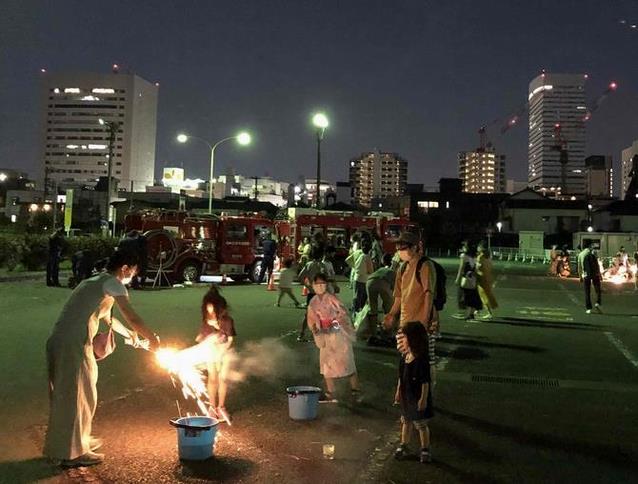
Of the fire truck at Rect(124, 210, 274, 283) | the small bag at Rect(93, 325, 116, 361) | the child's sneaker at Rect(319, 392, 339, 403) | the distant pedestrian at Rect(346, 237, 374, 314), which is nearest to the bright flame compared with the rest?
the small bag at Rect(93, 325, 116, 361)

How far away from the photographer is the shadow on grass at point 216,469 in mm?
5219

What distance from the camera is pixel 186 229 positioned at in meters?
25.5

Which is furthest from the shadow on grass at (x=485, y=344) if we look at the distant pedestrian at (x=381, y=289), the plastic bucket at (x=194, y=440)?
the plastic bucket at (x=194, y=440)

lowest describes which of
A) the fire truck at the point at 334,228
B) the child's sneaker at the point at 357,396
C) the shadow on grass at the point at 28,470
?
the shadow on grass at the point at 28,470

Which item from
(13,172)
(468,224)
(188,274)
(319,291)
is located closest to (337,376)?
(319,291)

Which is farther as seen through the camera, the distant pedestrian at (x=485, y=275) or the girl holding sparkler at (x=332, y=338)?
the distant pedestrian at (x=485, y=275)

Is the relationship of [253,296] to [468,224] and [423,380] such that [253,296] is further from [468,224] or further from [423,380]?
[468,224]

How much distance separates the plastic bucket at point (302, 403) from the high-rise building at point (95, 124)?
6612 inches

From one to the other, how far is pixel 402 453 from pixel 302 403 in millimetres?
1439

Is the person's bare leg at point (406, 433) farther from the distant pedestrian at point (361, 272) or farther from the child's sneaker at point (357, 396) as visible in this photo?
the distant pedestrian at point (361, 272)

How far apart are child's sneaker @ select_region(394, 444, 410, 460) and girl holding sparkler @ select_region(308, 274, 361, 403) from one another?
1.88m

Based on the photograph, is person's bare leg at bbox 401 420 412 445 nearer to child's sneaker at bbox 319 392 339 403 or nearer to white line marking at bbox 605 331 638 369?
child's sneaker at bbox 319 392 339 403

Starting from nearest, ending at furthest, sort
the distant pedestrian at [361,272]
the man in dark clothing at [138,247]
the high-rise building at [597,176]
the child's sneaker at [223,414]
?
the child's sneaker at [223,414] → the distant pedestrian at [361,272] → the man in dark clothing at [138,247] → the high-rise building at [597,176]

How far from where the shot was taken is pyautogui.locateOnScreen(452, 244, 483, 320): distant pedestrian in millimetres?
Answer: 15469
